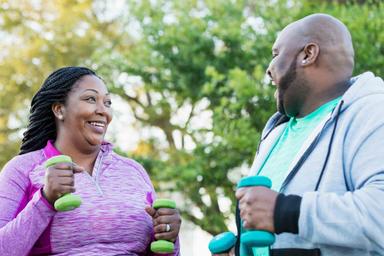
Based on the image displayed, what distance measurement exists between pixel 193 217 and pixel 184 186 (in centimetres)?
59

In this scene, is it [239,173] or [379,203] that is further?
[239,173]

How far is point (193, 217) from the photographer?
318 inches

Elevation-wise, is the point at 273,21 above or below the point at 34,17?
below

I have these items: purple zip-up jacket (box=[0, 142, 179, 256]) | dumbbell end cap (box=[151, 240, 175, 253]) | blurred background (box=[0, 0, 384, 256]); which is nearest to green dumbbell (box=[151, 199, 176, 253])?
dumbbell end cap (box=[151, 240, 175, 253])

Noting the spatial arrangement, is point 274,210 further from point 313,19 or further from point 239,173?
point 239,173

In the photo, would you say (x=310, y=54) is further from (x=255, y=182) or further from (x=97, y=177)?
(x=97, y=177)

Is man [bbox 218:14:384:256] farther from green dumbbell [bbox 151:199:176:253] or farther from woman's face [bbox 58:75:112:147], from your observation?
woman's face [bbox 58:75:112:147]

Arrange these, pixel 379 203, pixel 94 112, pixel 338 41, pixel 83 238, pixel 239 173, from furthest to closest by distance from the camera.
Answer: pixel 239 173, pixel 94 112, pixel 83 238, pixel 338 41, pixel 379 203

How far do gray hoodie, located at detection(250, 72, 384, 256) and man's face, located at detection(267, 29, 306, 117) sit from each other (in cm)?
20

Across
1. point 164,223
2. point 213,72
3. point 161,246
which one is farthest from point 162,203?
point 213,72

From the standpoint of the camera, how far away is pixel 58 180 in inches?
121

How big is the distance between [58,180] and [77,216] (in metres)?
0.29

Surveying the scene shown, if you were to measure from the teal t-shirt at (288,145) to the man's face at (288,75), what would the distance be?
0.24 ft

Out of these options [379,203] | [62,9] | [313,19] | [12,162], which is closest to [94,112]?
[12,162]
